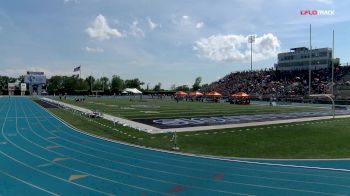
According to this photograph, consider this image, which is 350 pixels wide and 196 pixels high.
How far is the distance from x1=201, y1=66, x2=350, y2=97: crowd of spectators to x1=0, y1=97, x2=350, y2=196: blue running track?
64.9 metres

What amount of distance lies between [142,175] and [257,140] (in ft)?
36.3

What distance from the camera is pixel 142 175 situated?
15.1 meters

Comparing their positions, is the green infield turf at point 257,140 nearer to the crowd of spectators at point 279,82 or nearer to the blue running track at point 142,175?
the blue running track at point 142,175

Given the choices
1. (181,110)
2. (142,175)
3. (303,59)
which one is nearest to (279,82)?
(303,59)

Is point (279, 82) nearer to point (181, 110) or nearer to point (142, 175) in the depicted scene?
point (181, 110)

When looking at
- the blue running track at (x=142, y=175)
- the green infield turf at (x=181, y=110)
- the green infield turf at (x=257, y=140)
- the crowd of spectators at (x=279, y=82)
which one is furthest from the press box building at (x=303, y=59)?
the blue running track at (x=142, y=175)

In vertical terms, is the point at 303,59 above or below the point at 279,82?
above

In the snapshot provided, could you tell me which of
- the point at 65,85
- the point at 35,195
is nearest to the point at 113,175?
the point at 35,195

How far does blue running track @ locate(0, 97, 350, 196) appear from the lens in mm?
13180

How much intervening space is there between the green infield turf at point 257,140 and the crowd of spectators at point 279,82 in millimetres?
52133

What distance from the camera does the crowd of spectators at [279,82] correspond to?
82125 mm

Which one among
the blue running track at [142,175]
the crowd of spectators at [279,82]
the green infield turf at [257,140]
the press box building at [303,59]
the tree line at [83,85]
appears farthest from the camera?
the tree line at [83,85]

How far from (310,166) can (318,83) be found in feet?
229

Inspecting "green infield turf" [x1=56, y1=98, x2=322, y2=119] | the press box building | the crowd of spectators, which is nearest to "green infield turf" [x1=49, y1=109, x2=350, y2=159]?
"green infield turf" [x1=56, y1=98, x2=322, y2=119]
